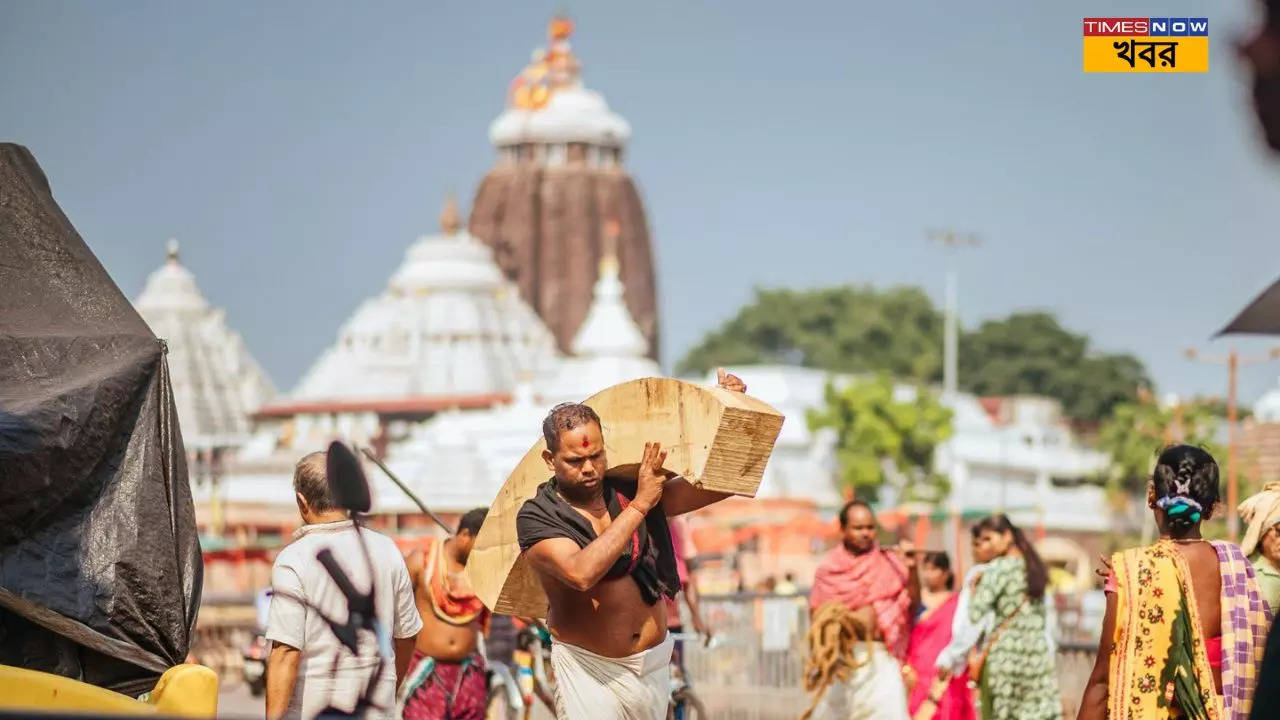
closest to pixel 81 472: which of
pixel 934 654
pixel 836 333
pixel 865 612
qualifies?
pixel 865 612

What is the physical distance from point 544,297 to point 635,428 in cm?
10368

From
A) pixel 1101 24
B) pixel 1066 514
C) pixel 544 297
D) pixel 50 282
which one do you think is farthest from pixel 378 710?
pixel 544 297

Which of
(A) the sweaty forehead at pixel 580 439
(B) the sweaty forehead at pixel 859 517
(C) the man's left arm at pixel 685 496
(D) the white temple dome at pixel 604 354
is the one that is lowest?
(C) the man's left arm at pixel 685 496

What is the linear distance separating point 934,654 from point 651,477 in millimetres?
5731

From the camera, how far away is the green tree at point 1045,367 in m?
117

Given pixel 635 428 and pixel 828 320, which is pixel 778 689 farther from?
pixel 828 320

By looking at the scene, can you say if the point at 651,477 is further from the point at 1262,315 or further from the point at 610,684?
the point at 1262,315

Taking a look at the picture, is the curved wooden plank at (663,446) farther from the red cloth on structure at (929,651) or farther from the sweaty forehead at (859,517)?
the red cloth on structure at (929,651)

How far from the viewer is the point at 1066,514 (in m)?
64.9

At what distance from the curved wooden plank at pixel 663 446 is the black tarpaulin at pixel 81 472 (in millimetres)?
1035

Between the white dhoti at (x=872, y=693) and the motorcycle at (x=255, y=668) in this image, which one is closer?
the white dhoti at (x=872, y=693)

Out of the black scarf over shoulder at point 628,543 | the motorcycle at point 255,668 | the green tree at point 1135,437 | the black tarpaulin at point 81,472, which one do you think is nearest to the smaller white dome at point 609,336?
the green tree at point 1135,437

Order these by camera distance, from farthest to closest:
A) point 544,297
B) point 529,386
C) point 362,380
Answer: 1. point 544,297
2. point 362,380
3. point 529,386

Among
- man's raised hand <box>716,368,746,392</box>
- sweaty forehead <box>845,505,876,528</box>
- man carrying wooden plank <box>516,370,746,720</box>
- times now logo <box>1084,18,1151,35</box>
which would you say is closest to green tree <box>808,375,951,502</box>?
sweaty forehead <box>845,505,876,528</box>
